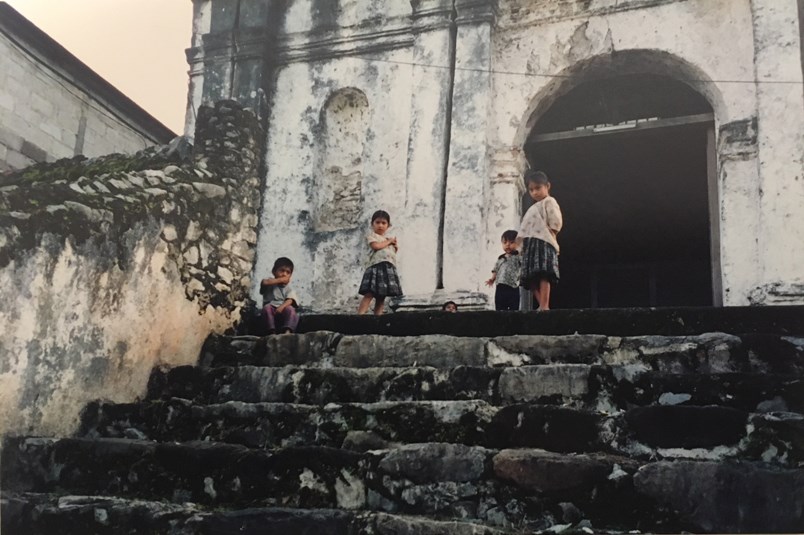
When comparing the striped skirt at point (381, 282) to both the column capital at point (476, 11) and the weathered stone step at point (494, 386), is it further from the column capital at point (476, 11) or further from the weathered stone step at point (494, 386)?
the column capital at point (476, 11)

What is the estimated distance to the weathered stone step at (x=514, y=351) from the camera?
4.09 m

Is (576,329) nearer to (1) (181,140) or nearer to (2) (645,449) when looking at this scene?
(2) (645,449)

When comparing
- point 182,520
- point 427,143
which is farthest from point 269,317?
point 427,143

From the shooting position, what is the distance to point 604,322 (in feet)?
16.2

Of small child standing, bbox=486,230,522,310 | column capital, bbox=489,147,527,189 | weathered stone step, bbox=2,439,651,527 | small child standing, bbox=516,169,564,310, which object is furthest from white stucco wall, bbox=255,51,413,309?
weathered stone step, bbox=2,439,651,527

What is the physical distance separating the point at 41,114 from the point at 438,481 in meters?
10.9

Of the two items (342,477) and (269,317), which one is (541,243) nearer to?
(269,317)

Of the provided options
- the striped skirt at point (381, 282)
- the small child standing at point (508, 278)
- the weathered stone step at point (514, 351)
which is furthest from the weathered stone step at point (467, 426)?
the small child standing at point (508, 278)

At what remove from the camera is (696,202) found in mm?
13062

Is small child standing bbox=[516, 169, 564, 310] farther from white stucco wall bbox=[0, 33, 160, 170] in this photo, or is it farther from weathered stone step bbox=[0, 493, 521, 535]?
white stucco wall bbox=[0, 33, 160, 170]

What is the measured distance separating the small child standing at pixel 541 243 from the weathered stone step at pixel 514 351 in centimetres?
195

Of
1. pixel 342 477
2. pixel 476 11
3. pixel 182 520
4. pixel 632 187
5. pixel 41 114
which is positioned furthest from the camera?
pixel 632 187

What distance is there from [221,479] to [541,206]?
3807 mm

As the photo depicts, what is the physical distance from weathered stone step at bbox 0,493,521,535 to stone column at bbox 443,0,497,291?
19.9 ft
